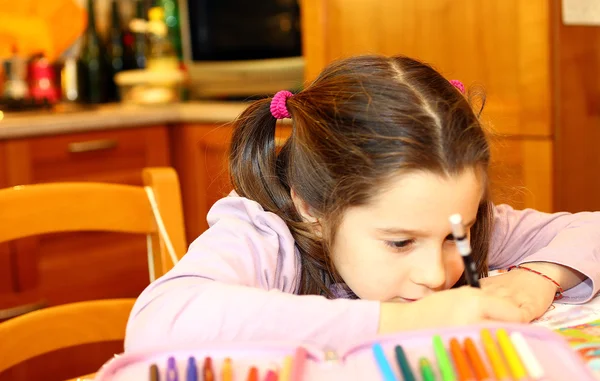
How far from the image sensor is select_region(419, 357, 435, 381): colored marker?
50cm

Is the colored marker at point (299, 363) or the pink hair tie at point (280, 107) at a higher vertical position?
the pink hair tie at point (280, 107)

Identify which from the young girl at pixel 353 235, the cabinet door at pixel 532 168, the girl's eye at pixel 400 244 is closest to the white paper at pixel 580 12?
the cabinet door at pixel 532 168

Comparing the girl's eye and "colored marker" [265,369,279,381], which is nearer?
"colored marker" [265,369,279,381]

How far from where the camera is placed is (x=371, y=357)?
21.5 inches

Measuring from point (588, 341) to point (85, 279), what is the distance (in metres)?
1.80

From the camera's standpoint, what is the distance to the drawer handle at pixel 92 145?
2242mm

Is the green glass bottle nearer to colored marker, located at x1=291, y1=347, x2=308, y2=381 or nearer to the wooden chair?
the wooden chair

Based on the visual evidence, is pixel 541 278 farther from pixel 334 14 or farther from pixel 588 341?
pixel 334 14

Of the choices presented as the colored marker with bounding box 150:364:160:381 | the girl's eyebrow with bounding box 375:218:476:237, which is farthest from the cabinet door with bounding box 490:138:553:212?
the colored marker with bounding box 150:364:160:381

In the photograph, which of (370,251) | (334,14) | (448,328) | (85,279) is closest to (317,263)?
(370,251)

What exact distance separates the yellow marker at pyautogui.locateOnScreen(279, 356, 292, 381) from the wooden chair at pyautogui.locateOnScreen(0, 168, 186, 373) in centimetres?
55

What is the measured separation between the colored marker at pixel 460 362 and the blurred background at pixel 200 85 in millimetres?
495

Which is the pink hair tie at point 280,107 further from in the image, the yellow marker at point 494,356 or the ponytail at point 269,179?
the yellow marker at point 494,356

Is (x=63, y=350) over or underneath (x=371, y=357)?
underneath
